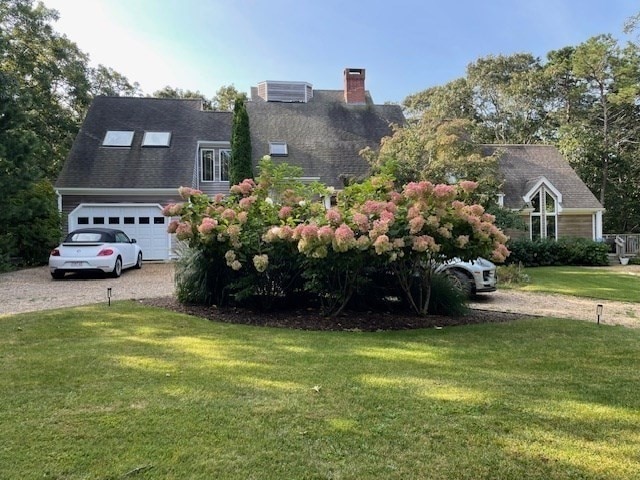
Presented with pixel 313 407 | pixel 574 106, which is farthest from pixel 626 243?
pixel 313 407

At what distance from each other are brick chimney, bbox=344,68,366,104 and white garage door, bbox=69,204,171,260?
12590 millimetres

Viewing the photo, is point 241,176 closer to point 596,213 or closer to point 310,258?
point 310,258

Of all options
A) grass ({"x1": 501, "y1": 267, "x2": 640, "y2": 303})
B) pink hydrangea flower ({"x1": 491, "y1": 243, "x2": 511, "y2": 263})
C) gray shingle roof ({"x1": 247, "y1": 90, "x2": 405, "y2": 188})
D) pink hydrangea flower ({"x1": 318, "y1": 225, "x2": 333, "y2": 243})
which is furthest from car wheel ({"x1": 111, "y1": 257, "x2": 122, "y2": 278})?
grass ({"x1": 501, "y1": 267, "x2": 640, "y2": 303})

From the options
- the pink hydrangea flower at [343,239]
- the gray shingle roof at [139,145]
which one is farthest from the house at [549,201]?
the pink hydrangea flower at [343,239]

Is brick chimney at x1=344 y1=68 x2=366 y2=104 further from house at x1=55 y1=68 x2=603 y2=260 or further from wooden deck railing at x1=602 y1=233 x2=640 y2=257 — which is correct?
wooden deck railing at x1=602 y1=233 x2=640 y2=257

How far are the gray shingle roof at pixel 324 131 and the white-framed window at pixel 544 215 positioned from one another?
26.3 feet

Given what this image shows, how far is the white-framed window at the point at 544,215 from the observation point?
2338cm

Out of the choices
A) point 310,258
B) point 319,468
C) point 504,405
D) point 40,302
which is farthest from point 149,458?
point 40,302

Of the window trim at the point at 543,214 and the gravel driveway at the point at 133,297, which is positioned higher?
the window trim at the point at 543,214

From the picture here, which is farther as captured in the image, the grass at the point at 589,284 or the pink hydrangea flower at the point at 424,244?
the grass at the point at 589,284

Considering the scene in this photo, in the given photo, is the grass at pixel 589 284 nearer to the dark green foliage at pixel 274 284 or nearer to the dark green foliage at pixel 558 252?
the dark green foliage at pixel 558 252

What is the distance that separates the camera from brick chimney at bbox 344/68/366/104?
25.3m

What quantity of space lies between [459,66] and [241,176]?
85.5 feet

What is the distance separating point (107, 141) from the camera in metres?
20.1
